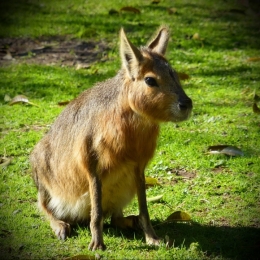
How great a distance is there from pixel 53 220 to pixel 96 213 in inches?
21.7

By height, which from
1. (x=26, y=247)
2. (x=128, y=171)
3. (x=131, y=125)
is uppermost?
(x=131, y=125)

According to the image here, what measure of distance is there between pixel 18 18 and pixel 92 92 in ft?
19.0

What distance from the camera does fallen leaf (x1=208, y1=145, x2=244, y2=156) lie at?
573cm

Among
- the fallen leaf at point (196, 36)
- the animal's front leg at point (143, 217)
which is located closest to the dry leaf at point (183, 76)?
the fallen leaf at point (196, 36)

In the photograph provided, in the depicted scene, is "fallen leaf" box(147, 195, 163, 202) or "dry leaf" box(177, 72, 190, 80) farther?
"dry leaf" box(177, 72, 190, 80)

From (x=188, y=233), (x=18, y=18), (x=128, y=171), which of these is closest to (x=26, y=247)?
(x=128, y=171)

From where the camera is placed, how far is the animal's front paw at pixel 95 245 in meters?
4.23

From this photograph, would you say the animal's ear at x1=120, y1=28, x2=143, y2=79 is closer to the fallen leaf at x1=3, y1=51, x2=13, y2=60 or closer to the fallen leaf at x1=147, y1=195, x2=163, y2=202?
the fallen leaf at x1=147, y1=195, x2=163, y2=202

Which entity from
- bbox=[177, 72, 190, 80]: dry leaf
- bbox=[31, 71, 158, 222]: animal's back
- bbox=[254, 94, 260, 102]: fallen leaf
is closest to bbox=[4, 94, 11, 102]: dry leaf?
bbox=[177, 72, 190, 80]: dry leaf

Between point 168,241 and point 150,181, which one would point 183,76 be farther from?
point 168,241

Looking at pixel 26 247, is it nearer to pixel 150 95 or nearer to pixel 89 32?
pixel 150 95

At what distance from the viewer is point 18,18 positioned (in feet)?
32.6

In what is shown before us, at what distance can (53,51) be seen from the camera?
8688 millimetres

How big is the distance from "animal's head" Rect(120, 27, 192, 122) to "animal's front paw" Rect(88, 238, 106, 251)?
939 mm
